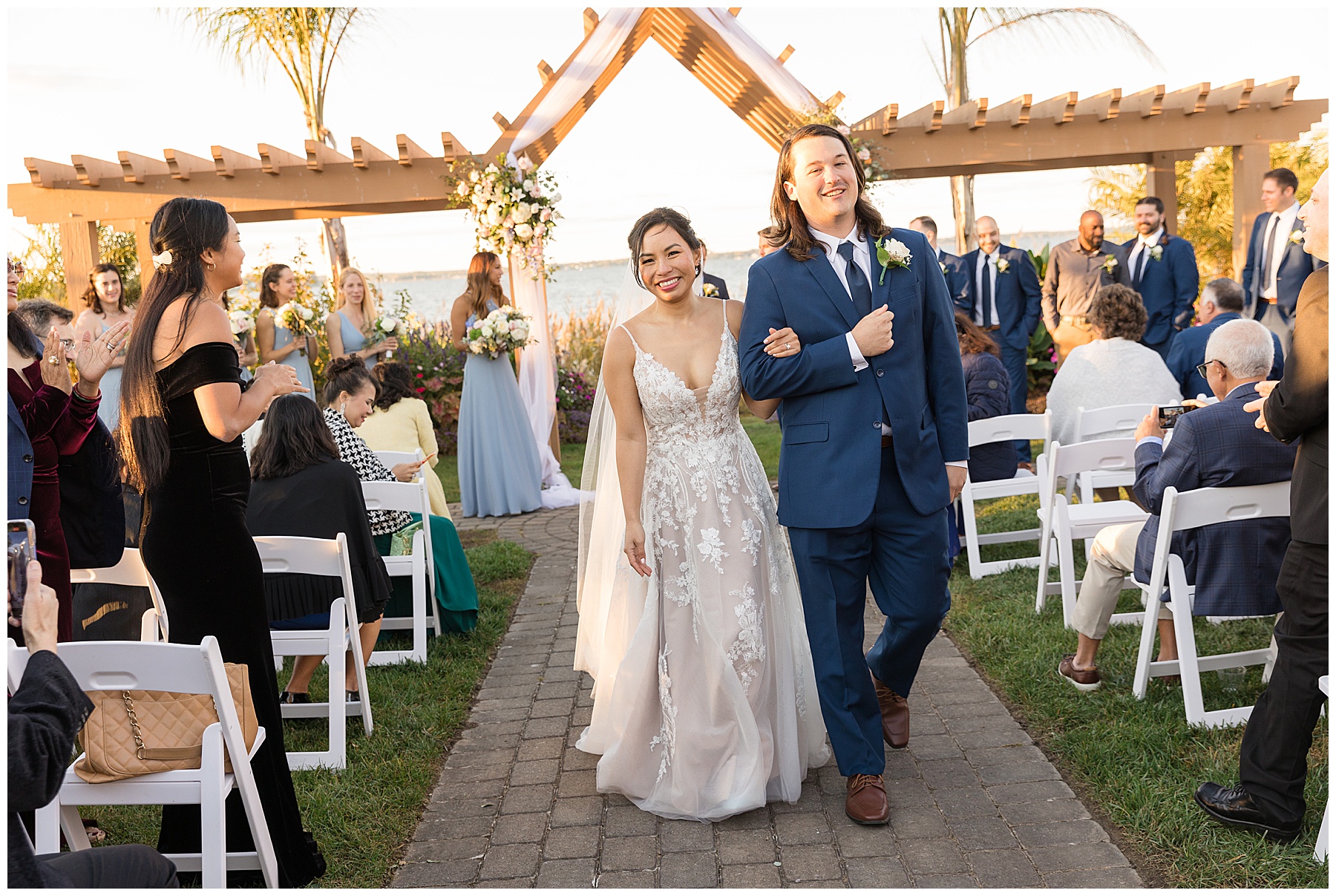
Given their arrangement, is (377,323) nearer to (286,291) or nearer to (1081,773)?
(286,291)

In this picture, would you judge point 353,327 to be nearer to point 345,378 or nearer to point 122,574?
point 345,378

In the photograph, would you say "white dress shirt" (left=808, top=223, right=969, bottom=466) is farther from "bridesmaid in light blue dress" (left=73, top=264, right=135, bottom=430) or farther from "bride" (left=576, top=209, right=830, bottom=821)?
"bridesmaid in light blue dress" (left=73, top=264, right=135, bottom=430)

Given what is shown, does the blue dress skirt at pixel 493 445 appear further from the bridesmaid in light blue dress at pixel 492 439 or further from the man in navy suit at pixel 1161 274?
the man in navy suit at pixel 1161 274

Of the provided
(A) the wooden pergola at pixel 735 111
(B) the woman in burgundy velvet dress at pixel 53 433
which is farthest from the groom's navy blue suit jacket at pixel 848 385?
(A) the wooden pergola at pixel 735 111

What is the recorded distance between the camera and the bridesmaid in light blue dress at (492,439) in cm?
925

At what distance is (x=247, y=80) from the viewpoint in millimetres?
19438

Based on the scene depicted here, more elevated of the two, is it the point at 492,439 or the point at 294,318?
the point at 294,318

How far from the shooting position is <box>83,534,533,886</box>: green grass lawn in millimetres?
3346

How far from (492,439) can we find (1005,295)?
521 centimetres

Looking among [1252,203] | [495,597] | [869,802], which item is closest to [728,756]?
[869,802]

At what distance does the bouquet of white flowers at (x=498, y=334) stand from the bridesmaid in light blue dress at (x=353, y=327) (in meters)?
0.70

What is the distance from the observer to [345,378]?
584 centimetres

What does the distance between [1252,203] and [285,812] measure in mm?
12340

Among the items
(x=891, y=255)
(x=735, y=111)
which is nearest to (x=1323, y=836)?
(x=891, y=255)
